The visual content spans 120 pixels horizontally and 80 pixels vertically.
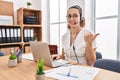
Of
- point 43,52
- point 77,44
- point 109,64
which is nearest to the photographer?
point 43,52

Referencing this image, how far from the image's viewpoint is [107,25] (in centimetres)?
243

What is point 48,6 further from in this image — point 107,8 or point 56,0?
point 107,8

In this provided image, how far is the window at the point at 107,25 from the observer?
7.57 feet

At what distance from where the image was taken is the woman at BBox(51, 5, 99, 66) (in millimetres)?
1438

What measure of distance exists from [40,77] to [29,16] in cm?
239

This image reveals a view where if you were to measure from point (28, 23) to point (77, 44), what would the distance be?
67.7 inches

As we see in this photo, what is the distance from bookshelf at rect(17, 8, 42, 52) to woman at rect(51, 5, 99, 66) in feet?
4.74

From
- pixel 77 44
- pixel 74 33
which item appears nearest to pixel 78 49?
pixel 77 44

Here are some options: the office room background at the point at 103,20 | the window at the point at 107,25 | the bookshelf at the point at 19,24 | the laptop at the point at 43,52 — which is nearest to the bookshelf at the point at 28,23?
the bookshelf at the point at 19,24

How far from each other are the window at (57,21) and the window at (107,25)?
919mm

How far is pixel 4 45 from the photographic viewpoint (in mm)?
2795

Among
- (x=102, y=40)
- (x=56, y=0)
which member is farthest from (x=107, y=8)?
(x=56, y=0)

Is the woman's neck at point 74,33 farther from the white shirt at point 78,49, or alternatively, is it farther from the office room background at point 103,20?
the office room background at point 103,20

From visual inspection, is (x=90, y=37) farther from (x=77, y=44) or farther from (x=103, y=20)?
(x=103, y=20)
